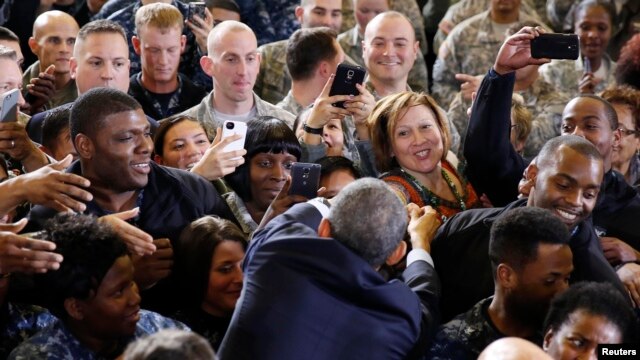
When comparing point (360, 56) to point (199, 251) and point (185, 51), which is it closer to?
point (185, 51)

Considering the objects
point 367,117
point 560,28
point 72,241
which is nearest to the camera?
point 72,241

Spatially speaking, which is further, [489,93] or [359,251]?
[489,93]

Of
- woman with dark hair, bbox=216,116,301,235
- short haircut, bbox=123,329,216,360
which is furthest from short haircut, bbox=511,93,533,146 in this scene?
short haircut, bbox=123,329,216,360

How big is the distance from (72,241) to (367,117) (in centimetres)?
194

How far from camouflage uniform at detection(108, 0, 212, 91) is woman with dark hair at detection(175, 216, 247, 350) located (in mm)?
2751

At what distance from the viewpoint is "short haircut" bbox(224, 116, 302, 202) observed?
5.11m

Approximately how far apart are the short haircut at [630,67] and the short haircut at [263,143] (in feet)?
8.92

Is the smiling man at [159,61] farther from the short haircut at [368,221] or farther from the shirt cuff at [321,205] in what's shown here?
the short haircut at [368,221]

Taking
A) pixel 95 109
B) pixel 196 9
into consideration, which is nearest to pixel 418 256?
pixel 95 109

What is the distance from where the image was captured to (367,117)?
5.49 metres

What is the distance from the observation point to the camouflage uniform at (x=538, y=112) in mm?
6559

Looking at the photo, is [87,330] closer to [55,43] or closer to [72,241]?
[72,241]

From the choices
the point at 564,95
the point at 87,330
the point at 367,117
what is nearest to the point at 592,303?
the point at 87,330

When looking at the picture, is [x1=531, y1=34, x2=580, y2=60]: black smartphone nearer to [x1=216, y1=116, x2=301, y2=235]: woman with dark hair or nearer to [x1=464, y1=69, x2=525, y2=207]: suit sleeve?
[x1=464, y1=69, x2=525, y2=207]: suit sleeve
